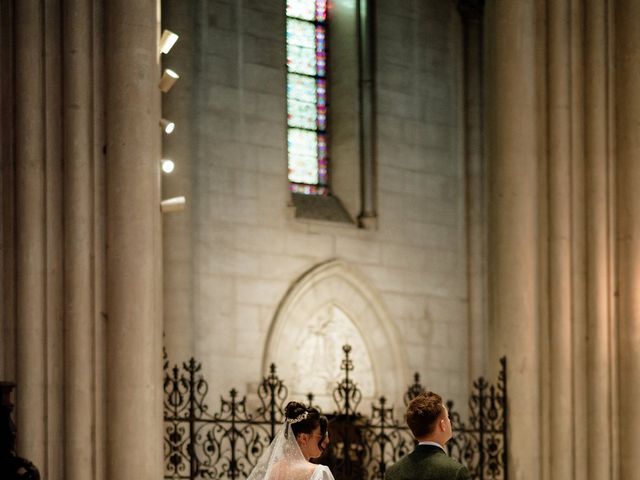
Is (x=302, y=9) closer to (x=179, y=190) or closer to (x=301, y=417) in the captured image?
(x=179, y=190)

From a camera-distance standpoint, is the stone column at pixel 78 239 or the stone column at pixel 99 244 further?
the stone column at pixel 99 244

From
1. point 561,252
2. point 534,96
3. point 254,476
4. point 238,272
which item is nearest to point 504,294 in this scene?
point 561,252

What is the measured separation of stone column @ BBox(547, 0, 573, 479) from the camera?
1355cm

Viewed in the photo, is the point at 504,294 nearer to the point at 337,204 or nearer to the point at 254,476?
the point at 337,204

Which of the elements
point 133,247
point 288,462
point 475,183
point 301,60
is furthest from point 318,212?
point 288,462

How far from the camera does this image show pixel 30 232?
10820 mm

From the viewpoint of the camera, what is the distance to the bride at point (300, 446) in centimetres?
794

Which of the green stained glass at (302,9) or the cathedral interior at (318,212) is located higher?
the green stained glass at (302,9)

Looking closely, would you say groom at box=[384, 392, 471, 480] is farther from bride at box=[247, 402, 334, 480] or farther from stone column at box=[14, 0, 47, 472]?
stone column at box=[14, 0, 47, 472]

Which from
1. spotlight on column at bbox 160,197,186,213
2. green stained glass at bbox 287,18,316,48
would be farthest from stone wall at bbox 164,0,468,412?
spotlight on column at bbox 160,197,186,213

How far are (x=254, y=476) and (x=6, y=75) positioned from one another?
13.2 ft

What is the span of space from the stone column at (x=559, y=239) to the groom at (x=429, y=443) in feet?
23.1

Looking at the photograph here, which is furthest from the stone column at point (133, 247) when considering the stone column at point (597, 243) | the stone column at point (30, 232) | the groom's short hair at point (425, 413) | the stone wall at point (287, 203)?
the groom's short hair at point (425, 413)

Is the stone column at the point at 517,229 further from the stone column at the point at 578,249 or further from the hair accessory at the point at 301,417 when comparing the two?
the hair accessory at the point at 301,417
